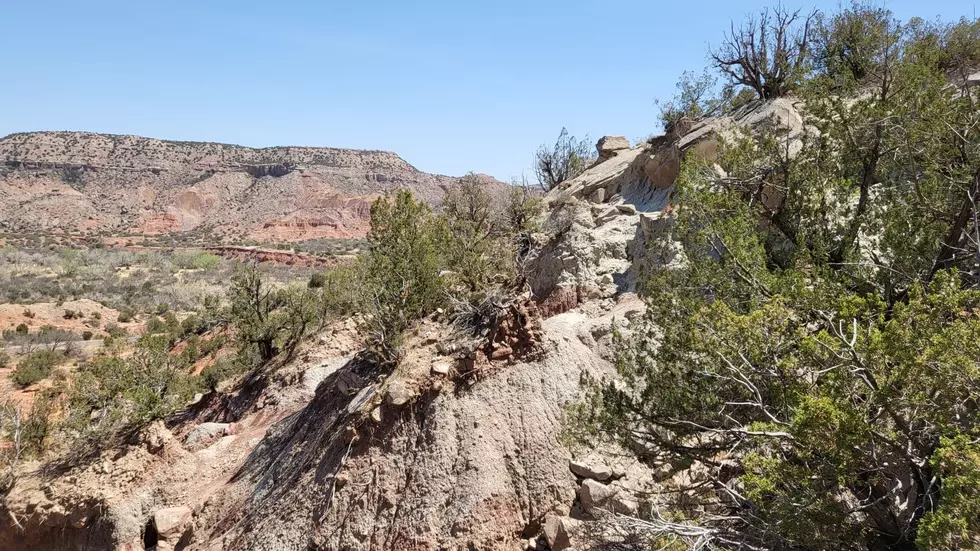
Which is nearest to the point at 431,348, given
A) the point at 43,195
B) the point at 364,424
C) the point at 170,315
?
the point at 364,424

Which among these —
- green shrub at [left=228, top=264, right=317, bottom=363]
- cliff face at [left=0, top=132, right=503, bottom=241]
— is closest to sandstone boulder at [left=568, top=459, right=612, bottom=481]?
green shrub at [left=228, top=264, right=317, bottom=363]

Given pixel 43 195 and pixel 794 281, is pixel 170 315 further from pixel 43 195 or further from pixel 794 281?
pixel 43 195

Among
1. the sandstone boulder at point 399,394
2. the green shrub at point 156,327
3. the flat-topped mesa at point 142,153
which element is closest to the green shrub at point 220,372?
the sandstone boulder at point 399,394

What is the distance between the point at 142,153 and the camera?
98.9 meters

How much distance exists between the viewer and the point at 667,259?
39.0ft

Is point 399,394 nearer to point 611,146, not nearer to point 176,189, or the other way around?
point 611,146

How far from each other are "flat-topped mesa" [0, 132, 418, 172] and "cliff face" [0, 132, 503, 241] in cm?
18

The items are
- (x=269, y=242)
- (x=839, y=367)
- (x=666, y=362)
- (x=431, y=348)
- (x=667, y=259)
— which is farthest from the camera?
(x=269, y=242)

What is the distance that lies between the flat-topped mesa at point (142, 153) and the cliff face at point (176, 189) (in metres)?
0.18

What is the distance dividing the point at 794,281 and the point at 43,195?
352ft

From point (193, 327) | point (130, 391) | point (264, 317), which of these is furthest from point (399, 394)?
point (193, 327)

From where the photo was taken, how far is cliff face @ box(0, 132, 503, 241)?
8394cm

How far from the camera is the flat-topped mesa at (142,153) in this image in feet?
307

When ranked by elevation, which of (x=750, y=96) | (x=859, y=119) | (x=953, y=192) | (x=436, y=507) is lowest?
(x=436, y=507)
